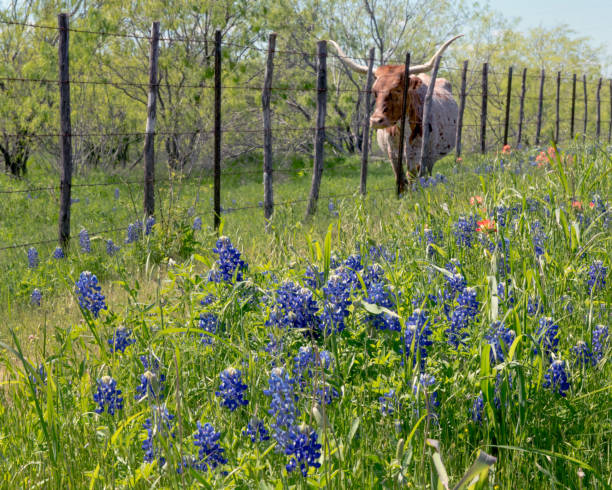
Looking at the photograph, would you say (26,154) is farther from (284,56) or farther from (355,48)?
(355,48)

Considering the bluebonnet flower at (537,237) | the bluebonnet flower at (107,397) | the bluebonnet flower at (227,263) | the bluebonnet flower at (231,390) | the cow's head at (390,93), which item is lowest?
the bluebonnet flower at (107,397)

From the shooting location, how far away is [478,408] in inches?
86.3

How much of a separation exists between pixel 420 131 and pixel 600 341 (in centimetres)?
835

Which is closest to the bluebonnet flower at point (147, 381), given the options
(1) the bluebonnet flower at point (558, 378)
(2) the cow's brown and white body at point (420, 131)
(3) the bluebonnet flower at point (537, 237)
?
A: (1) the bluebonnet flower at point (558, 378)

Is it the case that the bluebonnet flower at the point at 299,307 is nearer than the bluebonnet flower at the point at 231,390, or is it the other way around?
the bluebonnet flower at the point at 231,390

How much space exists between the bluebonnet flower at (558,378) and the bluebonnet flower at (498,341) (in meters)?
0.18

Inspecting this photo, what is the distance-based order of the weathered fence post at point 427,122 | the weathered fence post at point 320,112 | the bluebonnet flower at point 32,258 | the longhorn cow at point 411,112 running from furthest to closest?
1. the weathered fence post at point 427,122
2. the longhorn cow at point 411,112
3. the weathered fence post at point 320,112
4. the bluebonnet flower at point 32,258

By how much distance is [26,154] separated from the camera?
52.9ft

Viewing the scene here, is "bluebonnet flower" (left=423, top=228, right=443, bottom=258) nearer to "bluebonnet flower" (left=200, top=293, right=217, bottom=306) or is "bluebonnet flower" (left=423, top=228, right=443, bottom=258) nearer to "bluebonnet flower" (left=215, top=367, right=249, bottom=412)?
"bluebonnet flower" (left=200, top=293, right=217, bottom=306)

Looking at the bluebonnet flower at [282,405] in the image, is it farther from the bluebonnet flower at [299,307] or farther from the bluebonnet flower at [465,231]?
the bluebonnet flower at [465,231]

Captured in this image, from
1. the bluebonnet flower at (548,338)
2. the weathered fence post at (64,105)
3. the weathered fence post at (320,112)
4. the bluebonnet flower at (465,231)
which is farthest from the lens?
the weathered fence post at (320,112)

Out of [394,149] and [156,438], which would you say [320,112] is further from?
[156,438]

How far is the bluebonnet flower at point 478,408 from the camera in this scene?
2.18 metres

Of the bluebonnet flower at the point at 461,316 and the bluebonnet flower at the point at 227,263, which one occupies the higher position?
the bluebonnet flower at the point at 227,263
